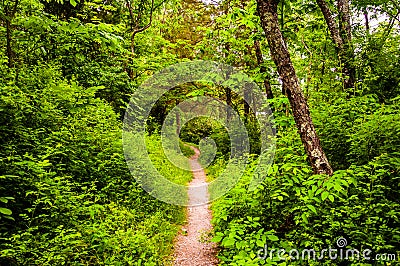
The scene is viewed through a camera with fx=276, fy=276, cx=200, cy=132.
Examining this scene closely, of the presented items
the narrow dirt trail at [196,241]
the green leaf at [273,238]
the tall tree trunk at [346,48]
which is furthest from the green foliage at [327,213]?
the tall tree trunk at [346,48]

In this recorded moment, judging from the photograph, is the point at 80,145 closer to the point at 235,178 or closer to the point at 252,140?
the point at 235,178

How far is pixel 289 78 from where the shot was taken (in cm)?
548

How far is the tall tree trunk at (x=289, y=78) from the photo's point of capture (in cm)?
532

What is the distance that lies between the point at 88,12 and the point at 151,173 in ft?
30.7

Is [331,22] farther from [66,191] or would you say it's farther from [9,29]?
[9,29]

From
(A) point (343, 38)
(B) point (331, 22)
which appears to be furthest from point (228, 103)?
(B) point (331, 22)

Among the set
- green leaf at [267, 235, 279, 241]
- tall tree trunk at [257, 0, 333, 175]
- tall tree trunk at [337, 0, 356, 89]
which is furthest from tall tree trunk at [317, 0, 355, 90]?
green leaf at [267, 235, 279, 241]

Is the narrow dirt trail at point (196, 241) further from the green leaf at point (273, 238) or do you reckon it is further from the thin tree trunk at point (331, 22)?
the thin tree trunk at point (331, 22)

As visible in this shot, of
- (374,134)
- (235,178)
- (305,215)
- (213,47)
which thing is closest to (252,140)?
(213,47)

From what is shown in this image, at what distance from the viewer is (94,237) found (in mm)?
4770

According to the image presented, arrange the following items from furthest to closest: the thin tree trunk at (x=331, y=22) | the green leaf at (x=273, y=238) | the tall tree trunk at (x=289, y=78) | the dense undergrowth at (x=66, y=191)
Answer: the thin tree trunk at (x=331, y=22), the tall tree trunk at (x=289, y=78), the green leaf at (x=273, y=238), the dense undergrowth at (x=66, y=191)

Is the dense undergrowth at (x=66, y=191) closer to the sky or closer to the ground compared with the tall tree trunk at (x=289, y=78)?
closer to the ground

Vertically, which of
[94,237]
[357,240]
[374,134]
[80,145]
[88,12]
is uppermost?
[88,12]

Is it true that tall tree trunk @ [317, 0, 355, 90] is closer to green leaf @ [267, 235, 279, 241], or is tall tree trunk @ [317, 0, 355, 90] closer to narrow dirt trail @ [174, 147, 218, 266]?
green leaf @ [267, 235, 279, 241]
